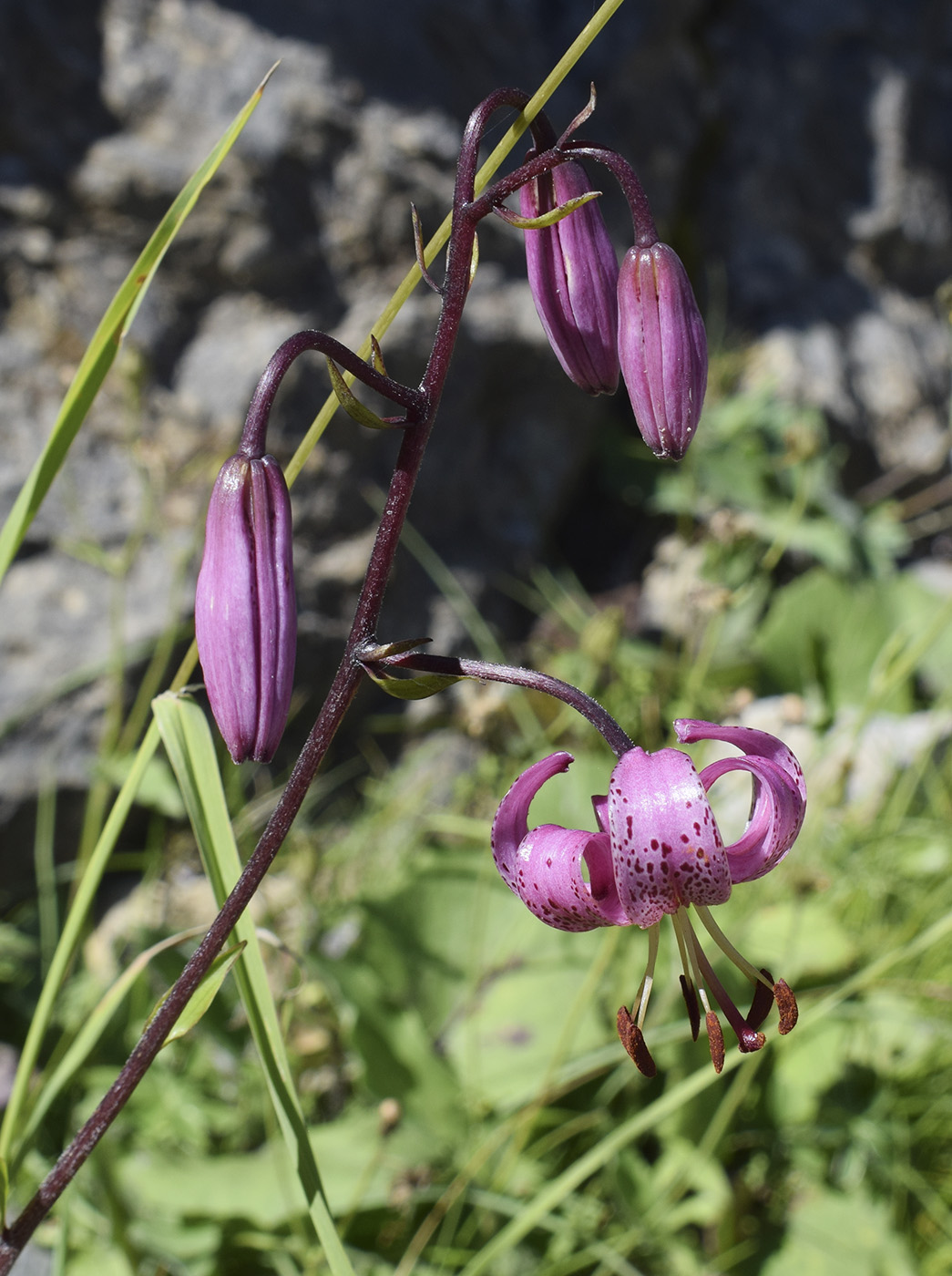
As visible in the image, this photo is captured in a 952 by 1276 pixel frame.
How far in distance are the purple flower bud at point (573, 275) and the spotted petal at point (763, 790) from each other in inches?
11.2

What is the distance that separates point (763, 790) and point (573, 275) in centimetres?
39

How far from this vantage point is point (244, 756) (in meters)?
0.63

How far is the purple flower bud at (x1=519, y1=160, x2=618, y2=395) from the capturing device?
2.43ft

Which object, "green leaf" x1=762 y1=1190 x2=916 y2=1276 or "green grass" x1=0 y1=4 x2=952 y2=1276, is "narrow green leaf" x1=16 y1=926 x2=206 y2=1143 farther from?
"green leaf" x1=762 y1=1190 x2=916 y2=1276

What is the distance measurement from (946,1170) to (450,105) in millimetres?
2362

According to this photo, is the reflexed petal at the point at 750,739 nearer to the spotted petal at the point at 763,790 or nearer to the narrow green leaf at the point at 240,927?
the spotted petal at the point at 763,790

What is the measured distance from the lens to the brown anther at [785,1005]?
668 millimetres

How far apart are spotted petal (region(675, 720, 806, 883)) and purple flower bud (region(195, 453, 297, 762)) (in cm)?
26

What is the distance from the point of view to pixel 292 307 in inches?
89.0

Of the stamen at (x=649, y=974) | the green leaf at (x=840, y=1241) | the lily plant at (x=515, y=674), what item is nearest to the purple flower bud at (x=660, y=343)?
the lily plant at (x=515, y=674)

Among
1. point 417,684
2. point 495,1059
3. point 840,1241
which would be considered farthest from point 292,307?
point 840,1241

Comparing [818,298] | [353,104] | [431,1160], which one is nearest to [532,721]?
[431,1160]

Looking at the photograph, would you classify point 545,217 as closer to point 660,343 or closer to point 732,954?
point 660,343

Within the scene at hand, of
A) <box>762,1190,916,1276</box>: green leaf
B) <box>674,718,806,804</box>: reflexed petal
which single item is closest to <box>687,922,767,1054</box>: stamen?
<box>674,718,806,804</box>: reflexed petal
